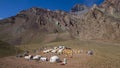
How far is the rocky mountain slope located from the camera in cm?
12525

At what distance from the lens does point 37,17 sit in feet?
606

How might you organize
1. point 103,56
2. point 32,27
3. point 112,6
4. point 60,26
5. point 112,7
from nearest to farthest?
point 103,56 < point 112,7 < point 32,27 < point 112,6 < point 60,26

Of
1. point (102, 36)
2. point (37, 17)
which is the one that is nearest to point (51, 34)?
point (37, 17)

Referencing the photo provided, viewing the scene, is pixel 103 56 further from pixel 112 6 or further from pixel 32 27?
pixel 112 6

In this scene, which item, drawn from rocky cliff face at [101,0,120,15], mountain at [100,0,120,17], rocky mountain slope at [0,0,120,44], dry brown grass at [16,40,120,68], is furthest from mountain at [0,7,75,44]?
dry brown grass at [16,40,120,68]

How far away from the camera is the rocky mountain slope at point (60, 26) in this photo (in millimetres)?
125250

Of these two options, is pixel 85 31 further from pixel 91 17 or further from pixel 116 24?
pixel 116 24

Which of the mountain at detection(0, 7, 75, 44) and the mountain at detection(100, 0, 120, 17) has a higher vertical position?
the mountain at detection(100, 0, 120, 17)

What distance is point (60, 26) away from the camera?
18912 cm

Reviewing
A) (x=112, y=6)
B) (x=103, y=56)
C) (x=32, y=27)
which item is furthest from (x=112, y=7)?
(x=103, y=56)

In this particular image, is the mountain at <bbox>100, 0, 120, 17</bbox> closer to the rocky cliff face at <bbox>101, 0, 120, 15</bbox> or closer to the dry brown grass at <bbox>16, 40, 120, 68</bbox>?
the rocky cliff face at <bbox>101, 0, 120, 15</bbox>

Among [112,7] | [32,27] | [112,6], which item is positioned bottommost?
[32,27]

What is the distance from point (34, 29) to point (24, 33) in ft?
37.1

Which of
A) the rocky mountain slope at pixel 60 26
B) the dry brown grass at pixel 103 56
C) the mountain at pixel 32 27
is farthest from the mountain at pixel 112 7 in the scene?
the dry brown grass at pixel 103 56
